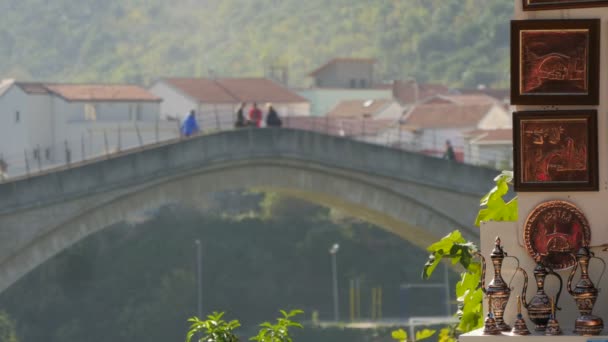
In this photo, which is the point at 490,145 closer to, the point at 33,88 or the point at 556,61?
the point at 33,88

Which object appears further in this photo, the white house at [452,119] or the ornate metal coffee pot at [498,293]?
the white house at [452,119]

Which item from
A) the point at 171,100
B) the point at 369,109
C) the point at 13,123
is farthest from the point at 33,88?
the point at 369,109

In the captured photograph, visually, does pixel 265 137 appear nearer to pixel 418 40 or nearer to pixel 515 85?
pixel 515 85

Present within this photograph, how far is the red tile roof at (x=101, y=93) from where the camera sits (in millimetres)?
66000

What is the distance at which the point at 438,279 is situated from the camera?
5419cm

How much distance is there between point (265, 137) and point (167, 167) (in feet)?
6.85

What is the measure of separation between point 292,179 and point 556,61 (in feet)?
80.1

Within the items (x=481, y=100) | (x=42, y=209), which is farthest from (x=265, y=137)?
(x=481, y=100)

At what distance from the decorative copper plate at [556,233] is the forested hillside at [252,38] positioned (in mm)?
110637

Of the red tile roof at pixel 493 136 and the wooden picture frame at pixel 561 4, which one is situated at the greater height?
the wooden picture frame at pixel 561 4

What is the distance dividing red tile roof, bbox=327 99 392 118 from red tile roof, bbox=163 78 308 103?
8.64 feet

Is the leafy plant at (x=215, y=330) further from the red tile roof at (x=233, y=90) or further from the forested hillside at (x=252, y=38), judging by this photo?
the forested hillside at (x=252, y=38)

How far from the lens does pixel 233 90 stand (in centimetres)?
7738

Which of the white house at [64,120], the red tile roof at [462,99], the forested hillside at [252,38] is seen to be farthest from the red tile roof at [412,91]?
the white house at [64,120]
